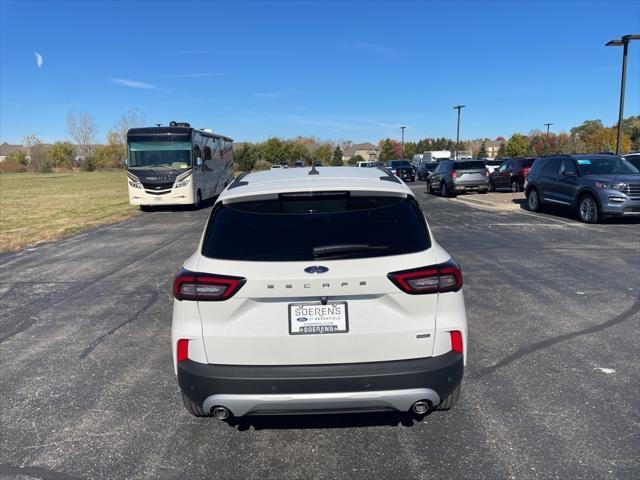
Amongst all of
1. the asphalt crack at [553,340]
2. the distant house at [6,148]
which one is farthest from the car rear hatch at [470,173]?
the distant house at [6,148]

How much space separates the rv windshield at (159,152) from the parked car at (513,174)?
51.1 ft

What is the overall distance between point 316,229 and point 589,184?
43.4 feet

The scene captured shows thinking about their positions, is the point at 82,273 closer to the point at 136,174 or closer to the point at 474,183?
the point at 136,174

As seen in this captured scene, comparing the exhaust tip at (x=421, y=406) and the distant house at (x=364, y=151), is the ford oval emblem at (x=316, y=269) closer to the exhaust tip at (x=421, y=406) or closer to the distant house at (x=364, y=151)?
the exhaust tip at (x=421, y=406)

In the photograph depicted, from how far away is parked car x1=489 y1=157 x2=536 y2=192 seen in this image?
82.8 ft

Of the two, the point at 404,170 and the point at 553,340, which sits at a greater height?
the point at 404,170

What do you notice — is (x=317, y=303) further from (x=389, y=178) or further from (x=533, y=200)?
(x=533, y=200)

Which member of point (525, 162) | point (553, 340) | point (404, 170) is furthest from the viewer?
point (404, 170)

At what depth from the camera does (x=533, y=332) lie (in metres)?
5.41

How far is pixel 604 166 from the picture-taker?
14.5 meters

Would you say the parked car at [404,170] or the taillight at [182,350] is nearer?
the taillight at [182,350]

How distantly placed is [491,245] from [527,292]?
4.08 meters

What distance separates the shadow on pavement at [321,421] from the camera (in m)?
3.62

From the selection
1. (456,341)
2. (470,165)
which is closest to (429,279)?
(456,341)
